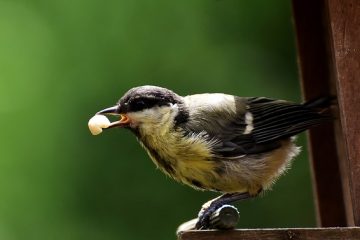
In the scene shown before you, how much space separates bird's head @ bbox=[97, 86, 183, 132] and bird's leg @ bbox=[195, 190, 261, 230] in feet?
1.30

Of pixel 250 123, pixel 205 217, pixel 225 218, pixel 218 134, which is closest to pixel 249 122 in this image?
pixel 250 123

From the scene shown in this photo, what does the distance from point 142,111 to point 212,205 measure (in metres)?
0.51

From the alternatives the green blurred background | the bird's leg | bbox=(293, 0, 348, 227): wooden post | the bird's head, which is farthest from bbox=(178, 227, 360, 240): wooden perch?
the green blurred background

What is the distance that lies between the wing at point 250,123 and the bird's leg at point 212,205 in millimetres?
197

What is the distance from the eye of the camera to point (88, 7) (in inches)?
222

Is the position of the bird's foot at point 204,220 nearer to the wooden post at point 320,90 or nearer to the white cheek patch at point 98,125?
the white cheek patch at point 98,125

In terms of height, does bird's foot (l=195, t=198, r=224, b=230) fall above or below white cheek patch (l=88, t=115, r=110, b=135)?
below

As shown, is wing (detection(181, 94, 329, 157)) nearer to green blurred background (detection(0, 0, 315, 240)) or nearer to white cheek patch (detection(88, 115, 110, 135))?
white cheek patch (detection(88, 115, 110, 135))

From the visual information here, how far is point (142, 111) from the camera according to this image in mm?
3568

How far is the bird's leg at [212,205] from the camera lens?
3031 millimetres

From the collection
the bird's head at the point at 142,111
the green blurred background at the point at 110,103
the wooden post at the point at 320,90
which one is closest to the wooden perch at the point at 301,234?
the bird's head at the point at 142,111

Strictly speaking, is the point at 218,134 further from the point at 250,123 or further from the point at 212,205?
the point at 212,205

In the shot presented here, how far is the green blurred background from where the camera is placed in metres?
5.32

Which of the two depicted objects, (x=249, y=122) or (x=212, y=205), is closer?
(x=212, y=205)
